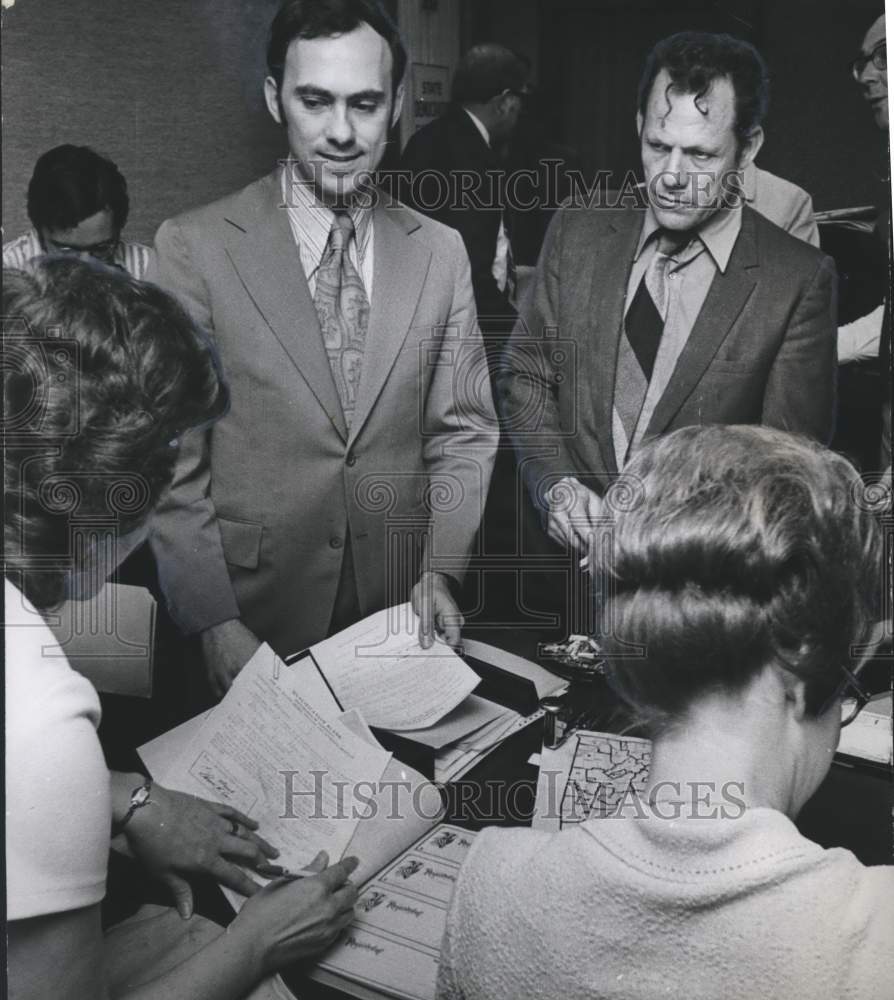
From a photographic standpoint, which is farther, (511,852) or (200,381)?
(200,381)

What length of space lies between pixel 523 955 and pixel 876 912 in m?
0.49

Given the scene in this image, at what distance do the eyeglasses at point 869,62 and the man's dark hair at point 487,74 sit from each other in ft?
1.89

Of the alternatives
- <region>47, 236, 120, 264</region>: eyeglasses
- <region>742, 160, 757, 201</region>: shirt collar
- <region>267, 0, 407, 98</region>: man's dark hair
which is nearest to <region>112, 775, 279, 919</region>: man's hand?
<region>47, 236, 120, 264</region>: eyeglasses

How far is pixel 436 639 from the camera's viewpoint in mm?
1803

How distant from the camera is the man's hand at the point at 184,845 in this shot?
167 centimetres

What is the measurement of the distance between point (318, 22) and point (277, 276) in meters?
0.42

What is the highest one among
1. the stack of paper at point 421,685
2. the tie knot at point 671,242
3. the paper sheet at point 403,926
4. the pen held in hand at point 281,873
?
the tie knot at point 671,242

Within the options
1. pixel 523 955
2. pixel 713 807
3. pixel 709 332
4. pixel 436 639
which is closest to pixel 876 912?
pixel 713 807

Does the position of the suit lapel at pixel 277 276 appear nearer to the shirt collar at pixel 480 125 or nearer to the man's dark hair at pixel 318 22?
the man's dark hair at pixel 318 22

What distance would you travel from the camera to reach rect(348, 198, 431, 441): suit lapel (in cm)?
178

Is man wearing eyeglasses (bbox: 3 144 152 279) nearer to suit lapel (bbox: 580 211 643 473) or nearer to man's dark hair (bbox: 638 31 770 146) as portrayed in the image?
suit lapel (bbox: 580 211 643 473)

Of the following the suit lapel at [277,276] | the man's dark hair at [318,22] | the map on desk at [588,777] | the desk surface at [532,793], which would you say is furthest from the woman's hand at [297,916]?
the man's dark hair at [318,22]

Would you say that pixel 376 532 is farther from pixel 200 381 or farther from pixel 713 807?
pixel 713 807

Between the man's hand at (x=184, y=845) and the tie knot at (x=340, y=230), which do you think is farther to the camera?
the tie knot at (x=340, y=230)
